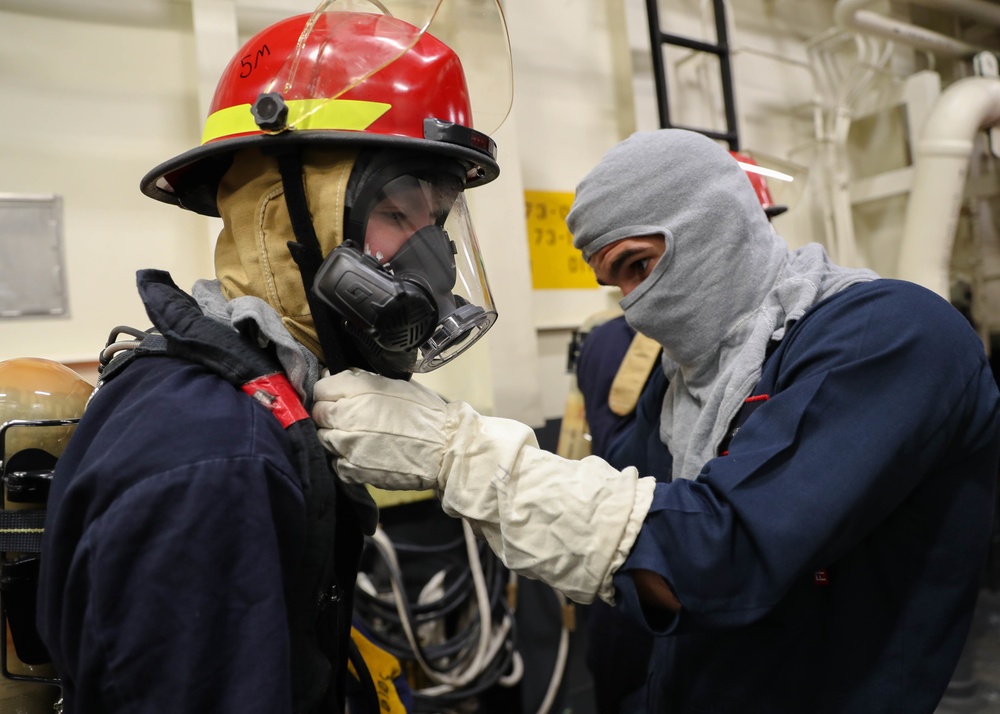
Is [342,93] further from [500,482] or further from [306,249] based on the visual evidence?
[500,482]

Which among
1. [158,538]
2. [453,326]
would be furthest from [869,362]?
[158,538]

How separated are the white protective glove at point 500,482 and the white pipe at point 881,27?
365 cm

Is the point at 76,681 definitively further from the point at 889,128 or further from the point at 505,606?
the point at 889,128

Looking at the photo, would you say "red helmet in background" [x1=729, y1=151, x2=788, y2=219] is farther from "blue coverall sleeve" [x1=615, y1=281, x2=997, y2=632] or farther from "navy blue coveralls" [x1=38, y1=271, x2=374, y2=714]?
"navy blue coveralls" [x1=38, y1=271, x2=374, y2=714]

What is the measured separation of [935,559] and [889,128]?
12.8 feet

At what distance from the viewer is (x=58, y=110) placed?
2268mm

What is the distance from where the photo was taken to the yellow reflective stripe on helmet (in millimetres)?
954

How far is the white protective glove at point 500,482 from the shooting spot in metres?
0.95

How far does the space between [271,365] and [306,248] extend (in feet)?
0.63

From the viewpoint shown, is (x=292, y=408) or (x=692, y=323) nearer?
(x=292, y=408)

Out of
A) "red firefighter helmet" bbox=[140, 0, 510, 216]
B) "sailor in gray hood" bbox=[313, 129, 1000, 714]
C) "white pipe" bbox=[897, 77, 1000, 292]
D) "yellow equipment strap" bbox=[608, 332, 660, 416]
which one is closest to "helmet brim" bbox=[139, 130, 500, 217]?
"red firefighter helmet" bbox=[140, 0, 510, 216]

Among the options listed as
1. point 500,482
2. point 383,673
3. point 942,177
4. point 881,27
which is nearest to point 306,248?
point 500,482

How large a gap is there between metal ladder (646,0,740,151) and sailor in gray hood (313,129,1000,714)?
2026 mm

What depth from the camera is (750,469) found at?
100 cm
